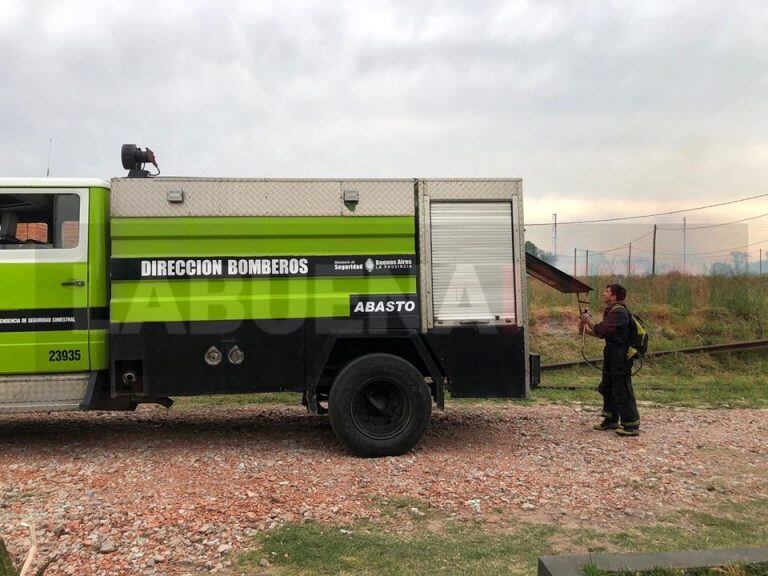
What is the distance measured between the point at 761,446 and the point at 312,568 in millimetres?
5093

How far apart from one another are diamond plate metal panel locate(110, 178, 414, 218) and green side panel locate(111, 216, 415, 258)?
0.07 m

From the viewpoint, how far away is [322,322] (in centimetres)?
579

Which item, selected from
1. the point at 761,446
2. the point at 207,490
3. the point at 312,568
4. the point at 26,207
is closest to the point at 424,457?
the point at 207,490

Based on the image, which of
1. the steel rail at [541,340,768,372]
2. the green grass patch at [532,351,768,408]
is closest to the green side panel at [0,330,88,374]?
the green grass patch at [532,351,768,408]

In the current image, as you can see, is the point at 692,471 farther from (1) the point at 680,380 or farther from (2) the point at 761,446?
(1) the point at 680,380

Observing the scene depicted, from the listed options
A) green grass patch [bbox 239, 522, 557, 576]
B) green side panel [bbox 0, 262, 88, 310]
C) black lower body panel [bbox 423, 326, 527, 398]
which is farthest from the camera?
black lower body panel [bbox 423, 326, 527, 398]

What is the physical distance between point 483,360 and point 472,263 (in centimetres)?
93

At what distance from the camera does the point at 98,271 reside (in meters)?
5.70

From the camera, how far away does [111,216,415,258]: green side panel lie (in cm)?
563

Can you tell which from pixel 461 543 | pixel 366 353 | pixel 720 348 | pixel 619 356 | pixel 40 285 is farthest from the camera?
pixel 720 348

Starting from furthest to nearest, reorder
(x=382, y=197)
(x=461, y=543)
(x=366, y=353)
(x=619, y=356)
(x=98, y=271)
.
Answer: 1. (x=619, y=356)
2. (x=366, y=353)
3. (x=382, y=197)
4. (x=98, y=271)
5. (x=461, y=543)

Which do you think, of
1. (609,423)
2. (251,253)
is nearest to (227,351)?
(251,253)

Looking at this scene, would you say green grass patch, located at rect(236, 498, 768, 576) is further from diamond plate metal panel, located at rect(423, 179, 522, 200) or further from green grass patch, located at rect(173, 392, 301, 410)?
green grass patch, located at rect(173, 392, 301, 410)

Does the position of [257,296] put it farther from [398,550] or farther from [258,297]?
[398,550]
